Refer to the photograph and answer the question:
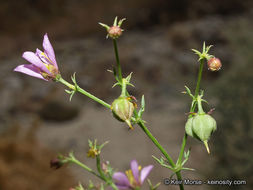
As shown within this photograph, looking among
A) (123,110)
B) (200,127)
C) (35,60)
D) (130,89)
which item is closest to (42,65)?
→ (35,60)

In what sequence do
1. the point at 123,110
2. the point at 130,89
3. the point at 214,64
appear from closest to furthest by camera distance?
the point at 123,110
the point at 214,64
the point at 130,89

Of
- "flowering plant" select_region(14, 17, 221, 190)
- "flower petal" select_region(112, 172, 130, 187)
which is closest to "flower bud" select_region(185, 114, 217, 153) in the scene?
"flowering plant" select_region(14, 17, 221, 190)

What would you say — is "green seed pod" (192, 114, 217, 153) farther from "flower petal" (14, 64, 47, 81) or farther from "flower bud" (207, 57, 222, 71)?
"flower petal" (14, 64, 47, 81)

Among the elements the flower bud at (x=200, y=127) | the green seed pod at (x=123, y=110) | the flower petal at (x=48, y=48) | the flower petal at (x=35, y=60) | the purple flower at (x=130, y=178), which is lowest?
the purple flower at (x=130, y=178)

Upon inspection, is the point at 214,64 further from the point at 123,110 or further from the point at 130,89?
the point at 130,89

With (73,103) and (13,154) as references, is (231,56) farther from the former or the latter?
(13,154)

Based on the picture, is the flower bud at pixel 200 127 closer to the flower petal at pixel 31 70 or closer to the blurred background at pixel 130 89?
the flower petal at pixel 31 70

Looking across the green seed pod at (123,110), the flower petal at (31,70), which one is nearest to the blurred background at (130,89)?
the flower petal at (31,70)

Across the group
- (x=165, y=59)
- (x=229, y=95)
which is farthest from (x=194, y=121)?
(x=165, y=59)

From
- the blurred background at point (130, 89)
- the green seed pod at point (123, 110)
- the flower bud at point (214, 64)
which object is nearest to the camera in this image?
the green seed pod at point (123, 110)
